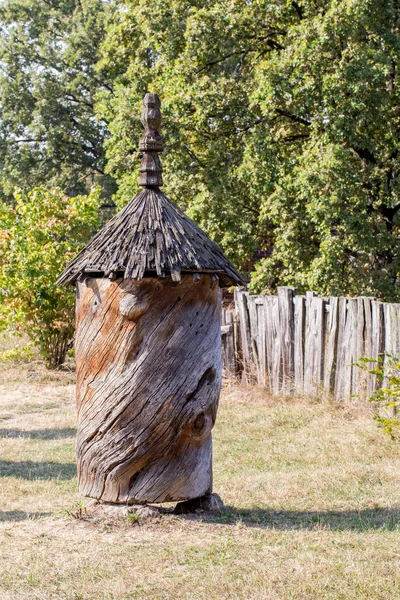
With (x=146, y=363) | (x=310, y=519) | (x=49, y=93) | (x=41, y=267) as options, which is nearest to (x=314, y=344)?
(x=310, y=519)

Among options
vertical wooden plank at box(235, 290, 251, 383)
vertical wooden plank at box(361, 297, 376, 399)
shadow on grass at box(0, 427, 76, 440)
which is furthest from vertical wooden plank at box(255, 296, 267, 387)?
shadow on grass at box(0, 427, 76, 440)

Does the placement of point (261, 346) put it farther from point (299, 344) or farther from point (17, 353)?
point (17, 353)

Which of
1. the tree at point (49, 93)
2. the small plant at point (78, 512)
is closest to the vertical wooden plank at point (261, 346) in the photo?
the small plant at point (78, 512)

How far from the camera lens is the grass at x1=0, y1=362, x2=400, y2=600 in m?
4.91

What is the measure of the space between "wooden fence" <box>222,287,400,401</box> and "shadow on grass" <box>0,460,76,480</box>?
3.77 m

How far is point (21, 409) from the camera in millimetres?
12430

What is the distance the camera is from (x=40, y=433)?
10.7 m

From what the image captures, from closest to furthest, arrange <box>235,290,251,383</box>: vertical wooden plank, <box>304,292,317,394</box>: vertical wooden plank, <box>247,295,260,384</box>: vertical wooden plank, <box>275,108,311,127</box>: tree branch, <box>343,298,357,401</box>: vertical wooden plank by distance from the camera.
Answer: <box>343,298,357,401</box>: vertical wooden plank, <box>304,292,317,394</box>: vertical wooden plank, <box>247,295,260,384</box>: vertical wooden plank, <box>235,290,251,383</box>: vertical wooden plank, <box>275,108,311,127</box>: tree branch

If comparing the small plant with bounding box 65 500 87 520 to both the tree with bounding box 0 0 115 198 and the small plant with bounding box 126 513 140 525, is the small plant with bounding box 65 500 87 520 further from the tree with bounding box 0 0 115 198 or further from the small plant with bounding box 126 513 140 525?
the tree with bounding box 0 0 115 198

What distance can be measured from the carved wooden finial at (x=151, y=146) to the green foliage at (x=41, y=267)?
857 cm

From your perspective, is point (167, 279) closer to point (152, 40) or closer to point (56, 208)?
point (56, 208)

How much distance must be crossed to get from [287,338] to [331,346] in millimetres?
1026

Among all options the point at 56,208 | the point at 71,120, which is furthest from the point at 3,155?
the point at 56,208

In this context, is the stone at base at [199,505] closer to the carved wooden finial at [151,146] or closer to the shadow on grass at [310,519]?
the shadow on grass at [310,519]
